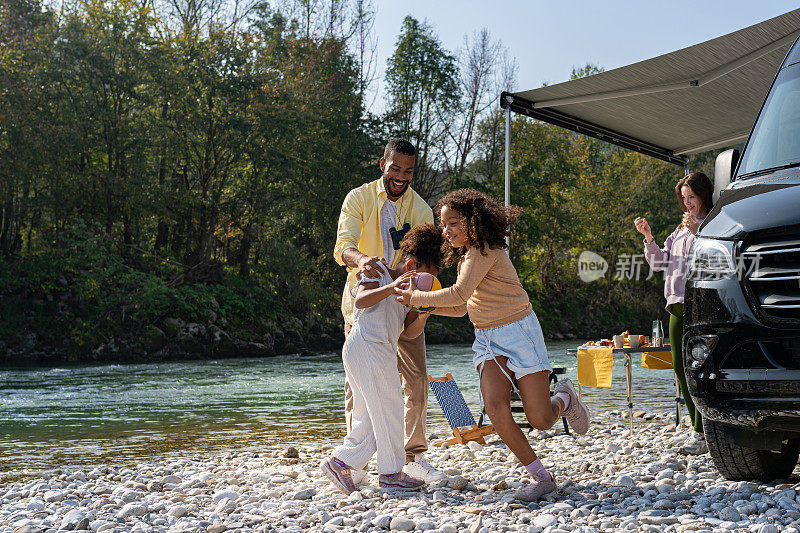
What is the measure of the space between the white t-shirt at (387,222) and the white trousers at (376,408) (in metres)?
0.70

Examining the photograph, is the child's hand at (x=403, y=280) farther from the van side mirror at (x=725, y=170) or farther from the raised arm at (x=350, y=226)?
the van side mirror at (x=725, y=170)

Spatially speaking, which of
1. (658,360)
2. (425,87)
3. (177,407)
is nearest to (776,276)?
(658,360)

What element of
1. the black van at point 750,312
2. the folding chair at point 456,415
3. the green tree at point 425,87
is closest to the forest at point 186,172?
the green tree at point 425,87

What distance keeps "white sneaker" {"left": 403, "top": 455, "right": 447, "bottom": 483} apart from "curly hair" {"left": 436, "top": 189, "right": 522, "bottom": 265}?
1456 mm

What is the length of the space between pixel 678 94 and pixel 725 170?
11.8 ft

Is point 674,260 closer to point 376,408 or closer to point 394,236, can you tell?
point 394,236

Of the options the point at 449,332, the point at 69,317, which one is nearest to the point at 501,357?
the point at 69,317

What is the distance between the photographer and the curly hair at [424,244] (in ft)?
14.5

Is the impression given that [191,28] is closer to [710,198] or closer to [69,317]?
[69,317]

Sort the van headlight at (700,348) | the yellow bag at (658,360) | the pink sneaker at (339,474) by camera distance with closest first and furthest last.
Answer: the van headlight at (700,348)
the pink sneaker at (339,474)
the yellow bag at (658,360)

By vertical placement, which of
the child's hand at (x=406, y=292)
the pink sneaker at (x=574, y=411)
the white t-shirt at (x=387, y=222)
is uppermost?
the white t-shirt at (x=387, y=222)

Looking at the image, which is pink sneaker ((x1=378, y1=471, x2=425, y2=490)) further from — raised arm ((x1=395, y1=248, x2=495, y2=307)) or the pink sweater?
the pink sweater

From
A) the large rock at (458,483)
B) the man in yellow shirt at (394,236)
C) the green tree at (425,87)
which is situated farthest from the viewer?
the green tree at (425,87)

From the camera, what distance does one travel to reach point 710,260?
3.57m
